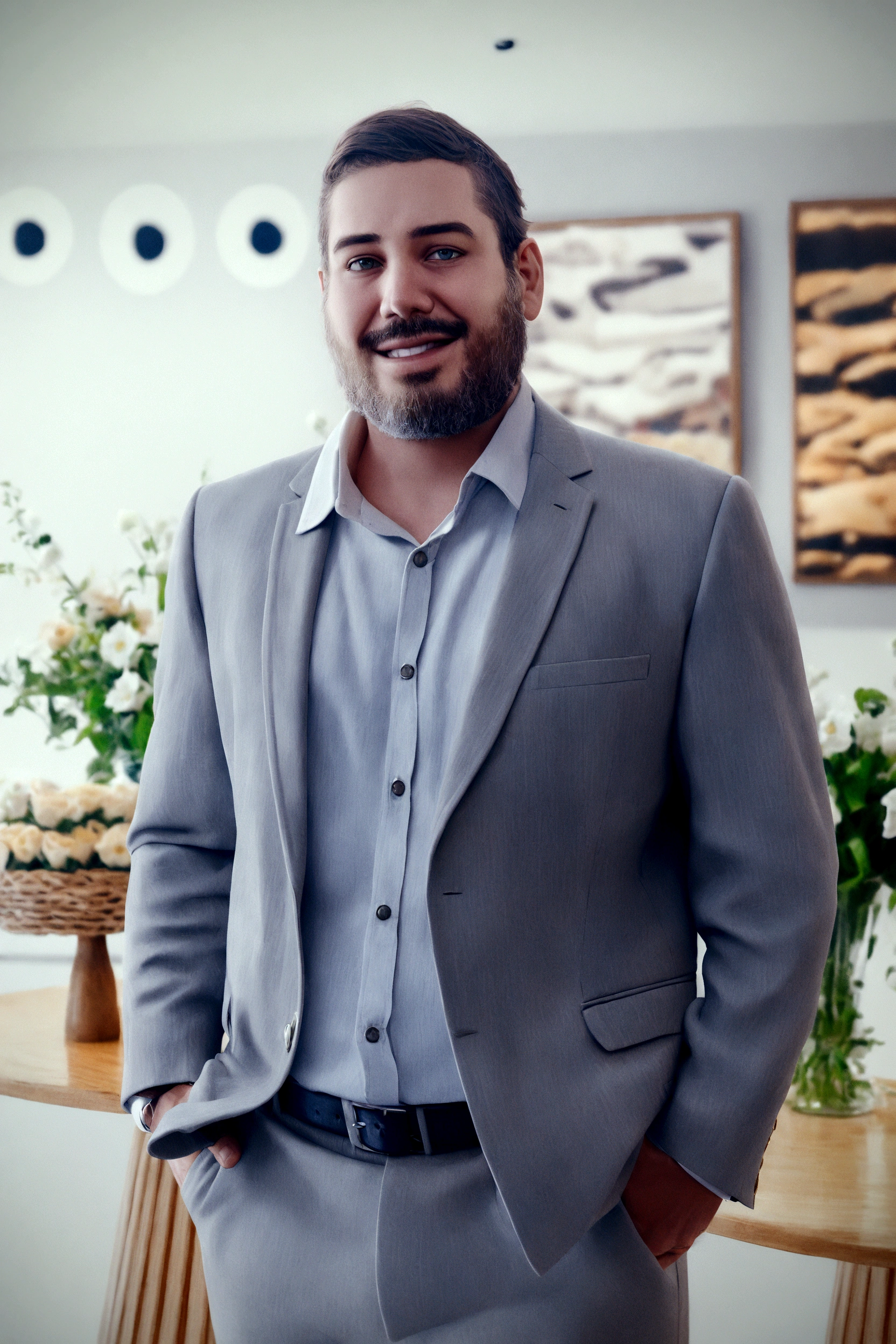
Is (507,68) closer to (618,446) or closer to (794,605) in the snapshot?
(794,605)

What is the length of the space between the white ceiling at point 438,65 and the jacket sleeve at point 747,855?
2206 mm

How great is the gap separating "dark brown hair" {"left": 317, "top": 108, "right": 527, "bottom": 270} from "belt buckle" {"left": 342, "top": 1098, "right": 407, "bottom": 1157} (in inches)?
33.0

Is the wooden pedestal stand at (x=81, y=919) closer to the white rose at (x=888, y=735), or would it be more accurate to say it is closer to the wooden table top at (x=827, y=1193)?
the wooden table top at (x=827, y=1193)

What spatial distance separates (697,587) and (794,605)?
2.23 meters

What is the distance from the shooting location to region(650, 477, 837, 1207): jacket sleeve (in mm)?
1025

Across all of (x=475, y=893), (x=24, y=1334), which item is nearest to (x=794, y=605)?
(x=475, y=893)

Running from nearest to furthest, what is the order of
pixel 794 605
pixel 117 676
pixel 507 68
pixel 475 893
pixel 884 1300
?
pixel 475 893
pixel 884 1300
pixel 117 676
pixel 507 68
pixel 794 605

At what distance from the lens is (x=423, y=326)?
1104mm

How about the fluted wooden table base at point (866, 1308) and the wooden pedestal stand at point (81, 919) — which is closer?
the fluted wooden table base at point (866, 1308)

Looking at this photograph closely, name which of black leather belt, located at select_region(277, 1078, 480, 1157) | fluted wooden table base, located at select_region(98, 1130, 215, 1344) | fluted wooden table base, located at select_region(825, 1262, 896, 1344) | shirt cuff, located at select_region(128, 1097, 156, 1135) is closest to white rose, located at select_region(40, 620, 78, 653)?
fluted wooden table base, located at select_region(98, 1130, 215, 1344)

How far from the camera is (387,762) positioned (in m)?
1.07

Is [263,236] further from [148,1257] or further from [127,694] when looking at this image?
[148,1257]

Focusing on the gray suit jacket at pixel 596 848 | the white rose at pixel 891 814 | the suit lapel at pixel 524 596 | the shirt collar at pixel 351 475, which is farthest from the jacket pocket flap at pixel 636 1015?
the white rose at pixel 891 814

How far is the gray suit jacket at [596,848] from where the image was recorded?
39.1 inches
